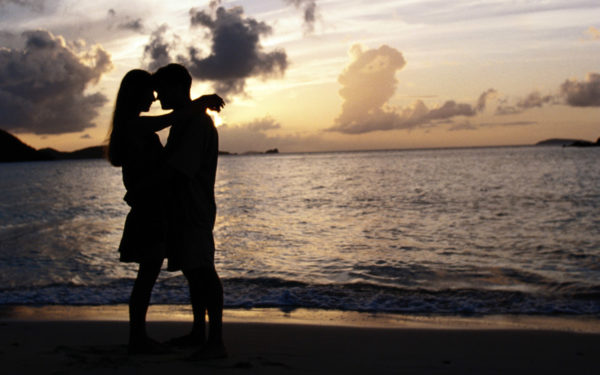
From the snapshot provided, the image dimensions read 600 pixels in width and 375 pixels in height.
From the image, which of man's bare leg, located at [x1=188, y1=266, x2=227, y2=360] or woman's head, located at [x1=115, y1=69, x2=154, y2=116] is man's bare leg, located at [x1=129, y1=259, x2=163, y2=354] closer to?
man's bare leg, located at [x1=188, y1=266, x2=227, y2=360]

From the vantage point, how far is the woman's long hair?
343 centimetres

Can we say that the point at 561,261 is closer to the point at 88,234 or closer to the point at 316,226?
the point at 316,226

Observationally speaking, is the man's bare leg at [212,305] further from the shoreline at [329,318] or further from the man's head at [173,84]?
the shoreline at [329,318]

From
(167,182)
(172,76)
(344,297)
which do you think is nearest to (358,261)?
(344,297)

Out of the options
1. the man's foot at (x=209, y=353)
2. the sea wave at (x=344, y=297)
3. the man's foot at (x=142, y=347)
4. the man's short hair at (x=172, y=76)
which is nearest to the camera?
the man's short hair at (x=172, y=76)

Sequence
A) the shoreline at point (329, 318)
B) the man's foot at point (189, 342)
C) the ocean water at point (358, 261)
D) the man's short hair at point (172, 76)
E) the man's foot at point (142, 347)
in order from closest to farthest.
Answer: the man's short hair at point (172, 76)
the man's foot at point (142, 347)
the man's foot at point (189, 342)
the shoreline at point (329, 318)
the ocean water at point (358, 261)

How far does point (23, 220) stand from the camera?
16859mm

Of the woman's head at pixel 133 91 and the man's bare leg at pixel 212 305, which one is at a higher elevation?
the woman's head at pixel 133 91

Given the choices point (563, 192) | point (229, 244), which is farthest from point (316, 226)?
point (563, 192)

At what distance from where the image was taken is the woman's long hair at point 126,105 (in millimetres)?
3426

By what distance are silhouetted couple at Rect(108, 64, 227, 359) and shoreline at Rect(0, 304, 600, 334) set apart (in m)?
2.03

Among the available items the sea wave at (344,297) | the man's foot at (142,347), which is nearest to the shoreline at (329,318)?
the sea wave at (344,297)

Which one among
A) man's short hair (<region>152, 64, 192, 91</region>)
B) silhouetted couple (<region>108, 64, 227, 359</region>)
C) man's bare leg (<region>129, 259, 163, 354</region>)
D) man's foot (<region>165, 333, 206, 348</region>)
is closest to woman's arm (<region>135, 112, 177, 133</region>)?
silhouetted couple (<region>108, 64, 227, 359</region>)

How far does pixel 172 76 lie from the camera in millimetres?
3430
